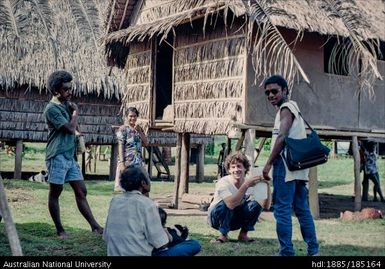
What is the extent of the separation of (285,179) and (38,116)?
39.8 ft

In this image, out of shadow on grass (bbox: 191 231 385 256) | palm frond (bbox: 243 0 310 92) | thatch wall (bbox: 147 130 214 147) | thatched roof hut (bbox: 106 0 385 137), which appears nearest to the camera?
shadow on grass (bbox: 191 231 385 256)

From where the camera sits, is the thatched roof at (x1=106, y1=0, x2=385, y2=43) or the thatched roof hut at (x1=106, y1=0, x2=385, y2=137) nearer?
the thatched roof at (x1=106, y1=0, x2=385, y2=43)

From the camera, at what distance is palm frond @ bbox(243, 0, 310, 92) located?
27.7ft

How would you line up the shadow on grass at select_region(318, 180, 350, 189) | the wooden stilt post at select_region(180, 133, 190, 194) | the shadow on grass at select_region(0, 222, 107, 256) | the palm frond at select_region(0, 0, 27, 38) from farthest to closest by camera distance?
1. the shadow on grass at select_region(318, 180, 350, 189)
2. the palm frond at select_region(0, 0, 27, 38)
3. the wooden stilt post at select_region(180, 133, 190, 194)
4. the shadow on grass at select_region(0, 222, 107, 256)

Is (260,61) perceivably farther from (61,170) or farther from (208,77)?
(61,170)

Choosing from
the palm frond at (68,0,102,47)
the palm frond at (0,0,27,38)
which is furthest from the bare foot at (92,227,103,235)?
the palm frond at (68,0,102,47)

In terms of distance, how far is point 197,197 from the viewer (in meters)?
11.2

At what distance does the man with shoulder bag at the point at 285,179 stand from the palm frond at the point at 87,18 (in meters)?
11.8

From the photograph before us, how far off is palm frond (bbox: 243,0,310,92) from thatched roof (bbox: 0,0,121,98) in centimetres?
672

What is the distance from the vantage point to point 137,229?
3914mm

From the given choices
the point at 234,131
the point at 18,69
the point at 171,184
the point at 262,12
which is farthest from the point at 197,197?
the point at 18,69

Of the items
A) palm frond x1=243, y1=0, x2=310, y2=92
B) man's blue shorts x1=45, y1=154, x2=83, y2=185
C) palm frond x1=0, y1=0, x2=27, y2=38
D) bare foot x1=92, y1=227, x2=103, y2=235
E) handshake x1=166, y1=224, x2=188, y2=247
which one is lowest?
bare foot x1=92, y1=227, x2=103, y2=235

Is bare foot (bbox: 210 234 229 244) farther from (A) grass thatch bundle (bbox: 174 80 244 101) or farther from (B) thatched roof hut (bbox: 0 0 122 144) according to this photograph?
(B) thatched roof hut (bbox: 0 0 122 144)

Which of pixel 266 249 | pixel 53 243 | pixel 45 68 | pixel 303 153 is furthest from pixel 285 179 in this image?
pixel 45 68
